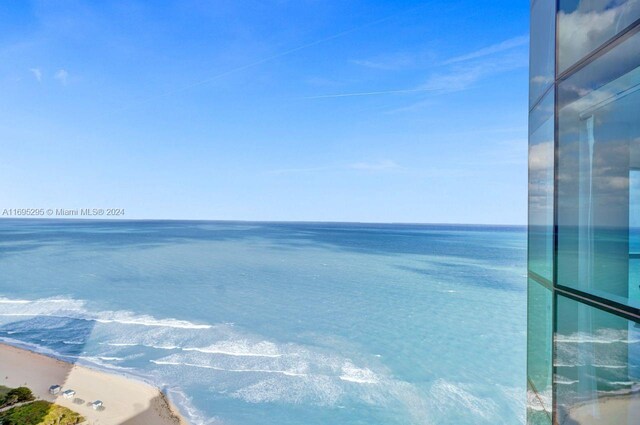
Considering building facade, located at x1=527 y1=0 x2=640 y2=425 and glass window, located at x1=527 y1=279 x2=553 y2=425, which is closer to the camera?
building facade, located at x1=527 y1=0 x2=640 y2=425

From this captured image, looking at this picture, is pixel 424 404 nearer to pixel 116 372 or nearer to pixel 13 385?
pixel 116 372

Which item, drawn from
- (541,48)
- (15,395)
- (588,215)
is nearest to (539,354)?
(588,215)

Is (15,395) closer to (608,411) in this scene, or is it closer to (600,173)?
(608,411)

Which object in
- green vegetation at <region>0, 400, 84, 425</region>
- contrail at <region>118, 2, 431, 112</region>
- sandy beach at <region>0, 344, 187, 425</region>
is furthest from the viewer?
contrail at <region>118, 2, 431, 112</region>

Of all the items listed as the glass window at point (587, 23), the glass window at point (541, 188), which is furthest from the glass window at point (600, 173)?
the glass window at point (541, 188)

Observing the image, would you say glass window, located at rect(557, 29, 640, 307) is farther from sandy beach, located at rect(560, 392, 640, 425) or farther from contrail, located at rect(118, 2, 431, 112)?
contrail, located at rect(118, 2, 431, 112)

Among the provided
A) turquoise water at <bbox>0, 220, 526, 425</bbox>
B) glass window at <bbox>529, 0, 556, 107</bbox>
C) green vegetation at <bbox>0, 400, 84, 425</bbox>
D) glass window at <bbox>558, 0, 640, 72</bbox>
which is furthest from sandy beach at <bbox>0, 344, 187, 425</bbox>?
glass window at <bbox>558, 0, 640, 72</bbox>

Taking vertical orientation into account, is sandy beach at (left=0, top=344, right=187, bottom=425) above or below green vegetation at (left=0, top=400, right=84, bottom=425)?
below
